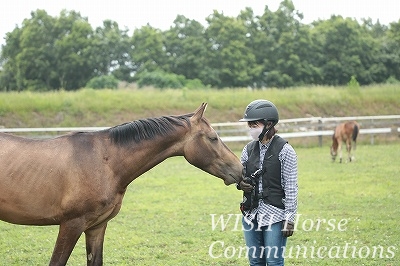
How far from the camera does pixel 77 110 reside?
1112 inches

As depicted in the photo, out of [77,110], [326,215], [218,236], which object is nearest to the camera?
[218,236]

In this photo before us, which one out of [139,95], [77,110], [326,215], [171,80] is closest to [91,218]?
[326,215]

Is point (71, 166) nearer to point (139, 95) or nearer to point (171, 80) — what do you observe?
point (139, 95)

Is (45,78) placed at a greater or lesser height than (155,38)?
lesser

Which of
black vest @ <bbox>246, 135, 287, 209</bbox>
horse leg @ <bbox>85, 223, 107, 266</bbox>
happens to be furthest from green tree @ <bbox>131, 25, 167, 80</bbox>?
black vest @ <bbox>246, 135, 287, 209</bbox>

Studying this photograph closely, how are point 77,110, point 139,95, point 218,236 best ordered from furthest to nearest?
point 139,95 → point 77,110 → point 218,236

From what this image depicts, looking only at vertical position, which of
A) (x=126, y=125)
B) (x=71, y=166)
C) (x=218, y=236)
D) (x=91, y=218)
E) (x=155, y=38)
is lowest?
(x=218, y=236)

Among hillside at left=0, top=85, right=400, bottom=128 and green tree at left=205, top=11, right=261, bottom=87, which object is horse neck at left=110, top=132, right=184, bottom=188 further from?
green tree at left=205, top=11, right=261, bottom=87

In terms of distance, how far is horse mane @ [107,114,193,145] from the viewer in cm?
600

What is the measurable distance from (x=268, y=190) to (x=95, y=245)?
77.9 inches

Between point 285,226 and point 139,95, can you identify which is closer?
point 285,226

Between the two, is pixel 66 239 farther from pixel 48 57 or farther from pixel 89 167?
pixel 48 57

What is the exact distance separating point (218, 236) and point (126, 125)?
3.70 m

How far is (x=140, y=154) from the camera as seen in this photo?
19.8ft
